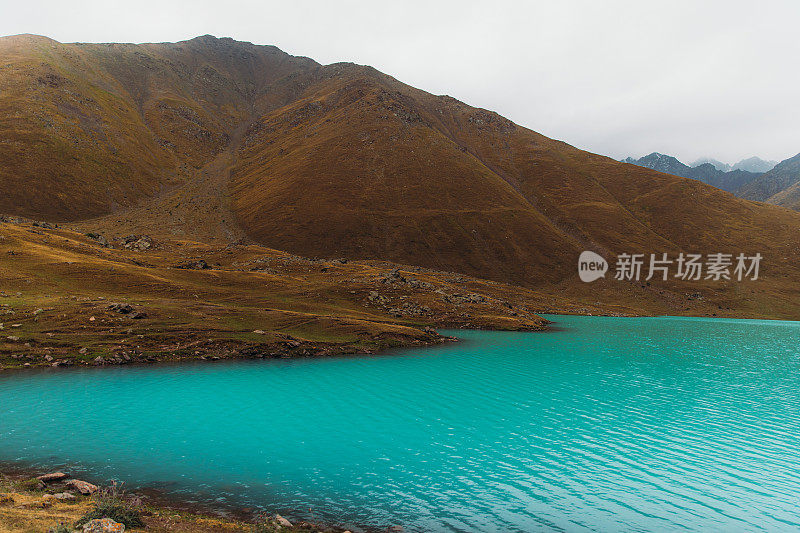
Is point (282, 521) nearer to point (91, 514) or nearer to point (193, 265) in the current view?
point (91, 514)

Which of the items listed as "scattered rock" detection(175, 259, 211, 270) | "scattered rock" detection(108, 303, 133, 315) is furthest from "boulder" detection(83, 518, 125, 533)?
"scattered rock" detection(175, 259, 211, 270)

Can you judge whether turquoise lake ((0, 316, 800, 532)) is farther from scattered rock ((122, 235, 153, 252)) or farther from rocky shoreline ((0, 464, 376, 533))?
scattered rock ((122, 235, 153, 252))

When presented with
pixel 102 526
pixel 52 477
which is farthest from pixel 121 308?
pixel 102 526

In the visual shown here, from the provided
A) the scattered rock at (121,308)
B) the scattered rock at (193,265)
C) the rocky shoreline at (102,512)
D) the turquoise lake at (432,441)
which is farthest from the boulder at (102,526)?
the scattered rock at (193,265)

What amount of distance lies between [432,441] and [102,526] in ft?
70.5

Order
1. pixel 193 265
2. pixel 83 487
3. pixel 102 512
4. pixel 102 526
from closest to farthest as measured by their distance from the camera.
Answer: pixel 102 526 < pixel 102 512 < pixel 83 487 < pixel 193 265

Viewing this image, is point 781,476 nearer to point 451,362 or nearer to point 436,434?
point 436,434

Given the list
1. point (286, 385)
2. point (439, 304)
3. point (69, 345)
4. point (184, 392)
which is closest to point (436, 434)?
point (286, 385)

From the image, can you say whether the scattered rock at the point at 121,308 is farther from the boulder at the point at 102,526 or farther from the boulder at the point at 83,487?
the boulder at the point at 102,526

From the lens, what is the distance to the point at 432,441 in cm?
3075

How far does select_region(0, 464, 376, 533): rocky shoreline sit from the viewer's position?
1432 centimetres

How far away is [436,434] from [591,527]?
13982 mm

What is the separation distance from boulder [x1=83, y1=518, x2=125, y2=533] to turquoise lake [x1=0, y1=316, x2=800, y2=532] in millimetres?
6392

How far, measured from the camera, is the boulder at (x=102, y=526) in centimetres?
1344
